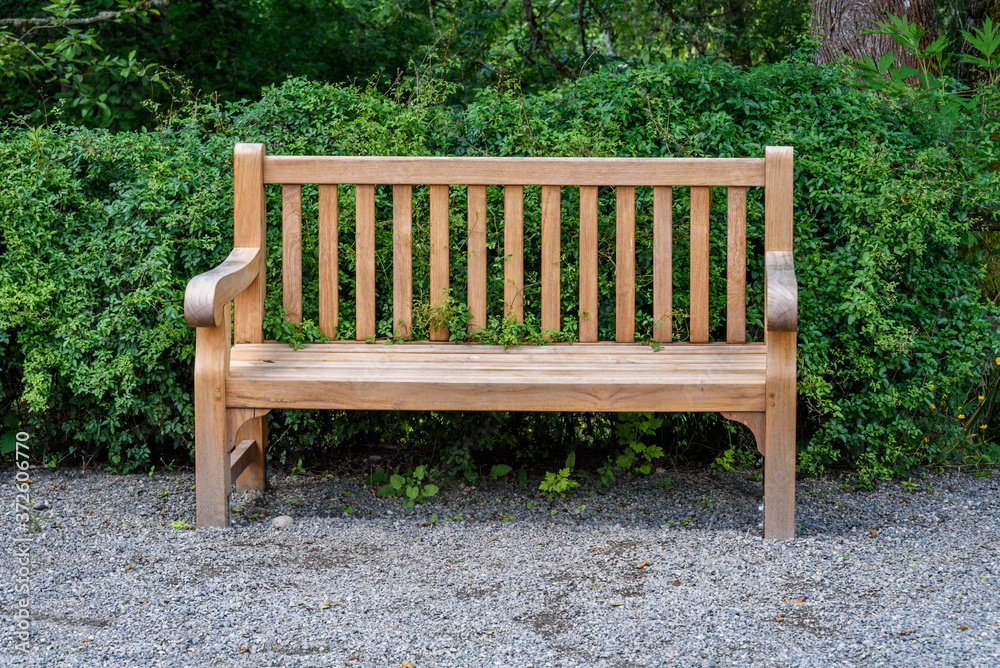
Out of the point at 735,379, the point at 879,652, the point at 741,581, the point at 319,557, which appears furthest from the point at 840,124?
the point at 319,557

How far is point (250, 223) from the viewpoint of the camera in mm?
3375

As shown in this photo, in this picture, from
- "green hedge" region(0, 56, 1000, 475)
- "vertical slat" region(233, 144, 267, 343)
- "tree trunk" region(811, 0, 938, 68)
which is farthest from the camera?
"tree trunk" region(811, 0, 938, 68)

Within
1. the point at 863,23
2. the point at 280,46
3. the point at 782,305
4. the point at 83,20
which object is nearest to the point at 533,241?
the point at 782,305

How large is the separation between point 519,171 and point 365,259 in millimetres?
657

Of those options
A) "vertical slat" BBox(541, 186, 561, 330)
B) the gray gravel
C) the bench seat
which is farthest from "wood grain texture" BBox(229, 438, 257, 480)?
"vertical slat" BBox(541, 186, 561, 330)

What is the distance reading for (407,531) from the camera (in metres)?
3.21

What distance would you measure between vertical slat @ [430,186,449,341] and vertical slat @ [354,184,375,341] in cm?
22

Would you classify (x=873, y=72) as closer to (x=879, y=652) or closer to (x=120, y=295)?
(x=879, y=652)

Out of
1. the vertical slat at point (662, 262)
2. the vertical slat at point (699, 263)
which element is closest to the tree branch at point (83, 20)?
the vertical slat at point (662, 262)

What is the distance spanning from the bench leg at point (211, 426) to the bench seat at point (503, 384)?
2.1 inches

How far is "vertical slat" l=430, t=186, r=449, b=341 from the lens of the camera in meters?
3.42

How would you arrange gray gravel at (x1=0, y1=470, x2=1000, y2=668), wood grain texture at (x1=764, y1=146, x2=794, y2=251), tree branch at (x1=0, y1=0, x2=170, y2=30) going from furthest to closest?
tree branch at (x1=0, y1=0, x2=170, y2=30)
wood grain texture at (x1=764, y1=146, x2=794, y2=251)
gray gravel at (x1=0, y1=470, x2=1000, y2=668)

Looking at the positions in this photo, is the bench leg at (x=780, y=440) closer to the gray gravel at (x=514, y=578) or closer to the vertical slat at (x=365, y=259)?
the gray gravel at (x=514, y=578)

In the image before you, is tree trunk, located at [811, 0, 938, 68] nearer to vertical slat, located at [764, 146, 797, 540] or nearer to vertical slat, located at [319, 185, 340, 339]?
vertical slat, located at [764, 146, 797, 540]
